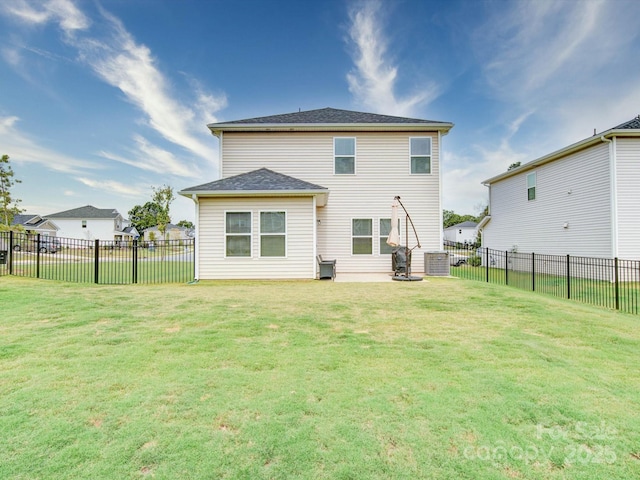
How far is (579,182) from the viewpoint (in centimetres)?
1295

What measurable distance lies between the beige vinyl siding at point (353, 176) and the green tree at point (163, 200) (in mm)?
36974

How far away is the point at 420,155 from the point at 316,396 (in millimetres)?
11978

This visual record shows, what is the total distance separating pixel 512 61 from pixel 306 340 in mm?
18298

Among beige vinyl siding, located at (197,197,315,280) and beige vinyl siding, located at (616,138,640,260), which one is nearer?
beige vinyl siding, located at (197,197,315,280)

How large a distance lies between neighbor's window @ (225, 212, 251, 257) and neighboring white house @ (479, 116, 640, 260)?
1402cm

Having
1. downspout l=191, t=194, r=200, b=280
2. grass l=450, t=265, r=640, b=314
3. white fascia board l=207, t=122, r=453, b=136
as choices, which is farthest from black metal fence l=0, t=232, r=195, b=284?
grass l=450, t=265, r=640, b=314

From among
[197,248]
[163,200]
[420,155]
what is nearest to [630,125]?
[420,155]

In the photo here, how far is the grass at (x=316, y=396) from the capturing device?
1.90 metres

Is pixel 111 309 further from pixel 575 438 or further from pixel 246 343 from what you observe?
pixel 575 438

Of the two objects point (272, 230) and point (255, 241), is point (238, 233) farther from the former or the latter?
point (272, 230)

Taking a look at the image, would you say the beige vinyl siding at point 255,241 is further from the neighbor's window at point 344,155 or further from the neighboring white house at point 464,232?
the neighboring white house at point 464,232

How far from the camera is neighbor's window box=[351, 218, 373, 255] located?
1252cm

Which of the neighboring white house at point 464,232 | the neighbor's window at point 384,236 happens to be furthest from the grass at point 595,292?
the neighboring white house at point 464,232

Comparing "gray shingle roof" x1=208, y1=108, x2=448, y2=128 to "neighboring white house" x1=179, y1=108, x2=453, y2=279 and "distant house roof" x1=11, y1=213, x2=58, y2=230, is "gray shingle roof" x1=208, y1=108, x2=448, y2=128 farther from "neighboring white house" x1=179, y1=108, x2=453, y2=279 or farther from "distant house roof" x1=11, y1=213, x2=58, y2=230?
"distant house roof" x1=11, y1=213, x2=58, y2=230
